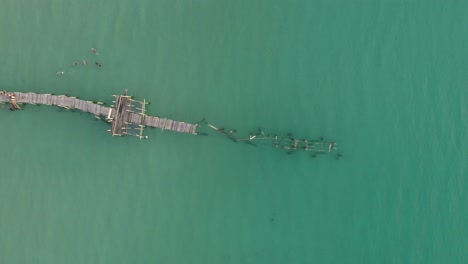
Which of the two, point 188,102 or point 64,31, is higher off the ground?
point 64,31

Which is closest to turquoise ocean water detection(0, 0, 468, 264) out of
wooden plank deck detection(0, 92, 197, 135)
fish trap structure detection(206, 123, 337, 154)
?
fish trap structure detection(206, 123, 337, 154)

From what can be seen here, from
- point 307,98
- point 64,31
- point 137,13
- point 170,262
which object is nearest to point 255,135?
point 307,98

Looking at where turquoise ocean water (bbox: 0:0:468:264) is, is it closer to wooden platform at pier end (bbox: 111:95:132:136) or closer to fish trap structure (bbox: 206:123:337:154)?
fish trap structure (bbox: 206:123:337:154)

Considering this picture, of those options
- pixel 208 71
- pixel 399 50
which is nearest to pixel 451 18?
pixel 399 50

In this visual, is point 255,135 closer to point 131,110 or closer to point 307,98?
point 307,98

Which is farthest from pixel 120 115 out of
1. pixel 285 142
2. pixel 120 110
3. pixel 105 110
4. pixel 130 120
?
pixel 285 142

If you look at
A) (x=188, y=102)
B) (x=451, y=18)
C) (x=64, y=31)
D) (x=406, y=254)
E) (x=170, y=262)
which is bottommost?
(x=170, y=262)
